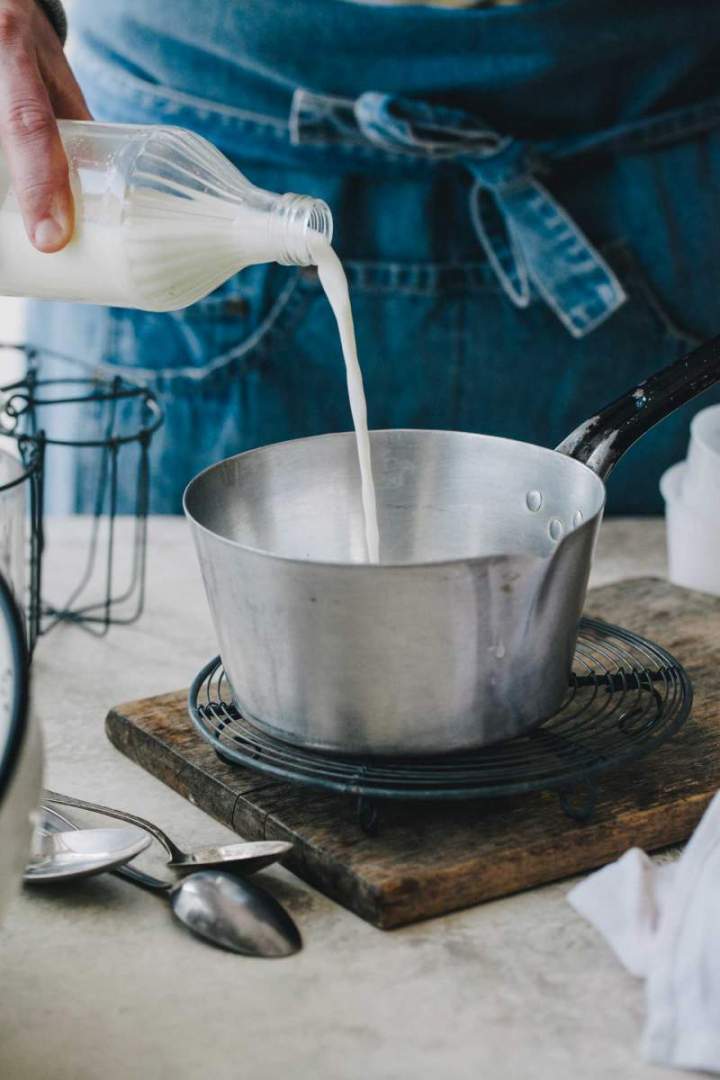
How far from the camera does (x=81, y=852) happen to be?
2.62 feet

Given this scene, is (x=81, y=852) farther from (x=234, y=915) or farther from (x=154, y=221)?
(x=154, y=221)

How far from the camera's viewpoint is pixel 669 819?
843 millimetres

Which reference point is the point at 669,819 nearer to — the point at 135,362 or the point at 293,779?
the point at 293,779

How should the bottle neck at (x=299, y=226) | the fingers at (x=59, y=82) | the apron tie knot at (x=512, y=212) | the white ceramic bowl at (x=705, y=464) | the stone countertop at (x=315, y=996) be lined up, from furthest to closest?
the apron tie knot at (x=512, y=212) → the white ceramic bowl at (x=705, y=464) → the fingers at (x=59, y=82) → the bottle neck at (x=299, y=226) → the stone countertop at (x=315, y=996)

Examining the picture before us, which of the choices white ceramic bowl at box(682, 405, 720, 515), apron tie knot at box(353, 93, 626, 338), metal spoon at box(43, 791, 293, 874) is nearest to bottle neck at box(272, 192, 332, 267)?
metal spoon at box(43, 791, 293, 874)

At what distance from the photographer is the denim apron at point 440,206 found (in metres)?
1.46

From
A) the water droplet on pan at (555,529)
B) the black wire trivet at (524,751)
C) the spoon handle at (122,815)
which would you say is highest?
the water droplet on pan at (555,529)

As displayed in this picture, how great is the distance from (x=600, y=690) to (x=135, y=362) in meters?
0.86

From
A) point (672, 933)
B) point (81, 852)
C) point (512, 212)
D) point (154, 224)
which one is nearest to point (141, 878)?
point (81, 852)

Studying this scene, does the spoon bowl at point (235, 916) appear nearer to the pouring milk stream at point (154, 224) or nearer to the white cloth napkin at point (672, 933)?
the white cloth napkin at point (672, 933)

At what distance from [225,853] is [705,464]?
0.62 metres

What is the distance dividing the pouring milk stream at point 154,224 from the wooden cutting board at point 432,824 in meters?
0.30

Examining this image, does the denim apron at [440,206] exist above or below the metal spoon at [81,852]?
above

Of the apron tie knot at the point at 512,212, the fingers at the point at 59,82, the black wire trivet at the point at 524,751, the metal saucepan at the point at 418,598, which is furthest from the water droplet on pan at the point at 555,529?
the apron tie knot at the point at 512,212
